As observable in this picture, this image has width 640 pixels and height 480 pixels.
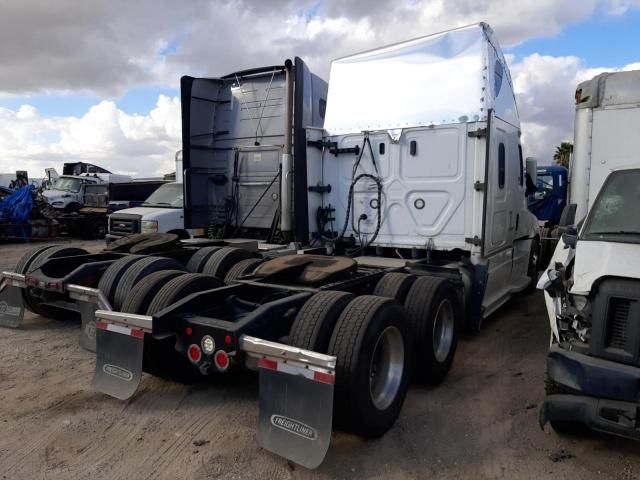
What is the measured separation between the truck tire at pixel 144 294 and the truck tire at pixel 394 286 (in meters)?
1.96

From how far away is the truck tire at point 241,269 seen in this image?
5.62 meters

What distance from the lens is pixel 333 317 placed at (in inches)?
141

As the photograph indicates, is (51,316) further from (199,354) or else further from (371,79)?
(371,79)

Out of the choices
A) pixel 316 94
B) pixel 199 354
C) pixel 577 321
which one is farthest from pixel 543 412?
pixel 316 94

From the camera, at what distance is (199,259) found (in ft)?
20.2

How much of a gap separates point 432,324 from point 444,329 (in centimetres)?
53

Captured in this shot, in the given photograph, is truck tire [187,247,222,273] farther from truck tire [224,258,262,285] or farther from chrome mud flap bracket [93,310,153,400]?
chrome mud flap bracket [93,310,153,400]

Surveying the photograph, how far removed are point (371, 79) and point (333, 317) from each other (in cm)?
427

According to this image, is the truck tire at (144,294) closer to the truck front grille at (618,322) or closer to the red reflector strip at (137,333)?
the red reflector strip at (137,333)

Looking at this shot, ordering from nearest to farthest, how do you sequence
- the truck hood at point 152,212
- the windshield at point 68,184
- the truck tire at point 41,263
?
1. the truck tire at point 41,263
2. the truck hood at point 152,212
3. the windshield at point 68,184

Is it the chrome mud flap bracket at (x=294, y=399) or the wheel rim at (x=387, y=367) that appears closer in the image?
the chrome mud flap bracket at (x=294, y=399)

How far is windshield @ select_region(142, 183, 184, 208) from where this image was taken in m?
11.5

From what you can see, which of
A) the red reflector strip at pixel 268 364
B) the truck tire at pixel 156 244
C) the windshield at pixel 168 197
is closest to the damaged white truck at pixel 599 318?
the red reflector strip at pixel 268 364

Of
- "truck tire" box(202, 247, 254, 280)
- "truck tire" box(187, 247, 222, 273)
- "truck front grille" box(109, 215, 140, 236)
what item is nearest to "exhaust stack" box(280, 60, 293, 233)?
"truck tire" box(202, 247, 254, 280)
